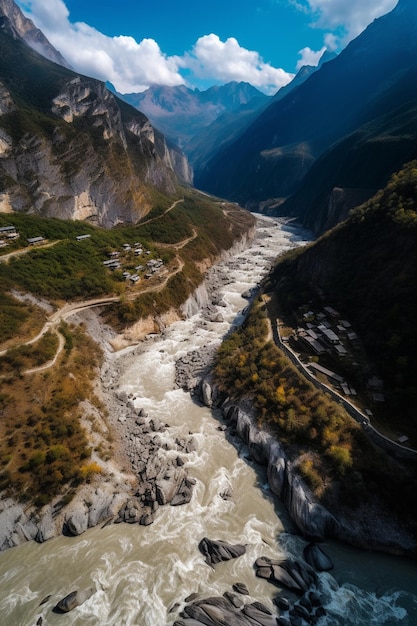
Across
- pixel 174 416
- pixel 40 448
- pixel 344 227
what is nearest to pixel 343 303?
pixel 344 227

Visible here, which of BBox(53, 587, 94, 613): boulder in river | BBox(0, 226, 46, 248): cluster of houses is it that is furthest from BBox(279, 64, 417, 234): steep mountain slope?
BBox(53, 587, 94, 613): boulder in river

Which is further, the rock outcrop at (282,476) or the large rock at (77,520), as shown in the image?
the large rock at (77,520)

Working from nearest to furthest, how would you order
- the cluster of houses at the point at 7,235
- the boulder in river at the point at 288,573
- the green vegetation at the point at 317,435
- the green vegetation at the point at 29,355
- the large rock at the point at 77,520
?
the boulder in river at the point at 288,573 → the large rock at the point at 77,520 → the green vegetation at the point at 317,435 → the green vegetation at the point at 29,355 → the cluster of houses at the point at 7,235

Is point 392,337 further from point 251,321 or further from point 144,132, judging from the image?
point 144,132

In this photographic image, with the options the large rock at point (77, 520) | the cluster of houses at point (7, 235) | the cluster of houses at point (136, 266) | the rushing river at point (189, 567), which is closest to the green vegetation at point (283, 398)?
the rushing river at point (189, 567)

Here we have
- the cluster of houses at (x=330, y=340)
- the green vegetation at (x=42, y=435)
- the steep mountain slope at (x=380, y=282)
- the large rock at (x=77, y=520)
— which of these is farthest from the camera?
the cluster of houses at (x=330, y=340)

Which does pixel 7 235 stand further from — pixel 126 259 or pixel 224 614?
pixel 224 614

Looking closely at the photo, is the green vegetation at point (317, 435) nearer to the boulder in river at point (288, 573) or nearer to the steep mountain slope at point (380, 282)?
the steep mountain slope at point (380, 282)
